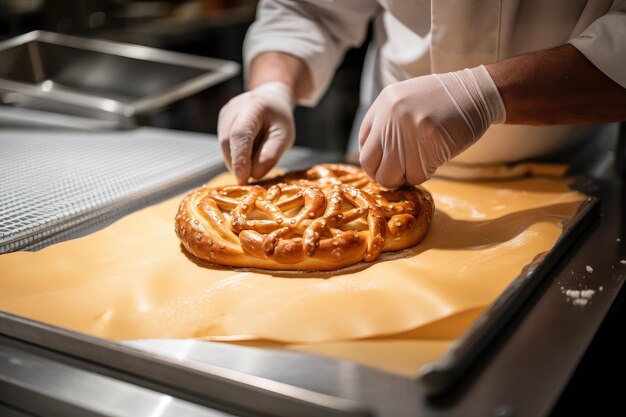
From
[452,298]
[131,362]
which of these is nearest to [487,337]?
[452,298]

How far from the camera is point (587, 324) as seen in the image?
1002mm

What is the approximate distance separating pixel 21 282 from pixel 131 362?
17.9 inches

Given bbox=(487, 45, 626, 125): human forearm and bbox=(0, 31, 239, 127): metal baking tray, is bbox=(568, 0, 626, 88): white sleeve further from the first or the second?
bbox=(0, 31, 239, 127): metal baking tray

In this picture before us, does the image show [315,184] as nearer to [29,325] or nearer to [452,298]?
[452,298]

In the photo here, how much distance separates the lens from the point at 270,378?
0.86m

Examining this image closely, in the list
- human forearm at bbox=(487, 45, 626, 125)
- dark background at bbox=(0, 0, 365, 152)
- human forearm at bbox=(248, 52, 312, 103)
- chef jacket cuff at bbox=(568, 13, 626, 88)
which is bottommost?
dark background at bbox=(0, 0, 365, 152)

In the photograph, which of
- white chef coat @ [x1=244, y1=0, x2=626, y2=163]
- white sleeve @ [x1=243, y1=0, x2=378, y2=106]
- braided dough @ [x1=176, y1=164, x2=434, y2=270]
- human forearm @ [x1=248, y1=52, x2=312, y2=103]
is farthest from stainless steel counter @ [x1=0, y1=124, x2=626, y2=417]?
white sleeve @ [x1=243, y1=0, x2=378, y2=106]

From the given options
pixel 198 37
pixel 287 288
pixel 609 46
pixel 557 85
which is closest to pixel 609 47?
pixel 609 46

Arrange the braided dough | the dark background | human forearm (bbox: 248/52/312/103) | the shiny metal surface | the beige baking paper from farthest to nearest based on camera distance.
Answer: the dark background, human forearm (bbox: 248/52/312/103), the braided dough, the beige baking paper, the shiny metal surface

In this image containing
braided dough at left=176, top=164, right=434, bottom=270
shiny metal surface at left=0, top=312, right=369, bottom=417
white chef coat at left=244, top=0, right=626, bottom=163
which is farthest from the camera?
white chef coat at left=244, top=0, right=626, bottom=163

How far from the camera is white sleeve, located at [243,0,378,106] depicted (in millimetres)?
2012

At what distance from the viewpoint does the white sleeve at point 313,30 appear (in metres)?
2.01

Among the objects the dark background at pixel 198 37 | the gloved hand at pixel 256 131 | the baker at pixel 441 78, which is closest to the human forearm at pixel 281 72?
the baker at pixel 441 78

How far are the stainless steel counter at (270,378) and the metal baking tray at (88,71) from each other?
1.78 meters
